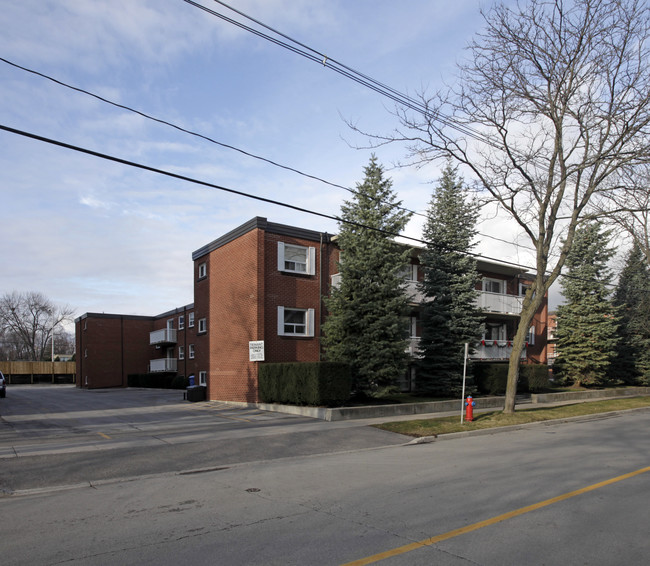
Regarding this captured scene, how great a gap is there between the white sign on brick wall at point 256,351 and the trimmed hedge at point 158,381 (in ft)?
48.7

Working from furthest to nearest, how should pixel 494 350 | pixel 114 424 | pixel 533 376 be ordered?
pixel 494 350 → pixel 533 376 → pixel 114 424

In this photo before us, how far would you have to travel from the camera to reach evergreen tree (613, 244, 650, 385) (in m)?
34.2

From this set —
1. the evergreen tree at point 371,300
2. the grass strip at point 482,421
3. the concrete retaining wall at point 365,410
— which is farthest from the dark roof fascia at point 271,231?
the grass strip at point 482,421

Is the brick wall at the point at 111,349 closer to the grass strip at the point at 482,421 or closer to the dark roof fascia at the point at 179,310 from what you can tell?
the dark roof fascia at the point at 179,310

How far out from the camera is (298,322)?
23141 mm

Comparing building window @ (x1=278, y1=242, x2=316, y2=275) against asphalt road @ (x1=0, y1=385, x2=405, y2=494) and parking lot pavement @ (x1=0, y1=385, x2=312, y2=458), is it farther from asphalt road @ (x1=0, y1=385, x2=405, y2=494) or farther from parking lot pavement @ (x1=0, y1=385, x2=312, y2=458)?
asphalt road @ (x1=0, y1=385, x2=405, y2=494)

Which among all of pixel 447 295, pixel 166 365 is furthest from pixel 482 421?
pixel 166 365

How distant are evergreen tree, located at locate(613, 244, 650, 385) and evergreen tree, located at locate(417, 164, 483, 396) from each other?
16.2 metres

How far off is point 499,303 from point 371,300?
42.1ft

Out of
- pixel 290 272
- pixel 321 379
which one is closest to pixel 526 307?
pixel 321 379

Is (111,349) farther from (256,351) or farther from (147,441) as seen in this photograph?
(147,441)

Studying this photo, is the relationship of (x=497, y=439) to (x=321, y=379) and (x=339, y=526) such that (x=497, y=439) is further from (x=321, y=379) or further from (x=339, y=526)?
(x=339, y=526)

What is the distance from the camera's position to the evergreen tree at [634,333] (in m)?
34.2

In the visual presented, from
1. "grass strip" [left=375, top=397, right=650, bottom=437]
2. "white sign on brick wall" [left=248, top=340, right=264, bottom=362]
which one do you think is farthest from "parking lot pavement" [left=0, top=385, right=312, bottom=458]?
"grass strip" [left=375, top=397, right=650, bottom=437]
